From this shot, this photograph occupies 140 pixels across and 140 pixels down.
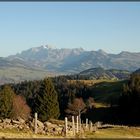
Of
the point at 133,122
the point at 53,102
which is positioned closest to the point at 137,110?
the point at 133,122

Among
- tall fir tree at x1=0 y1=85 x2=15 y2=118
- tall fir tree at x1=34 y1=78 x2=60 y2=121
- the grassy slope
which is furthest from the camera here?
tall fir tree at x1=0 y1=85 x2=15 y2=118

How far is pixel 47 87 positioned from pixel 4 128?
3497 inches

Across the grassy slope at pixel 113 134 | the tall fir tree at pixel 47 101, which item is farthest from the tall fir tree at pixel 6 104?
the grassy slope at pixel 113 134

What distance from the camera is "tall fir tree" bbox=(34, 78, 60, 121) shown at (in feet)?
442

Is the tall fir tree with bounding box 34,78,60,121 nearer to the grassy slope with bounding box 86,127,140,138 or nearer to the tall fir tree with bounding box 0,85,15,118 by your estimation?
the tall fir tree with bounding box 0,85,15,118

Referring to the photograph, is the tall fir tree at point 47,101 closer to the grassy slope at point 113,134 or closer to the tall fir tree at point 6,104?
the tall fir tree at point 6,104

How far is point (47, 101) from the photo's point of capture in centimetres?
13612

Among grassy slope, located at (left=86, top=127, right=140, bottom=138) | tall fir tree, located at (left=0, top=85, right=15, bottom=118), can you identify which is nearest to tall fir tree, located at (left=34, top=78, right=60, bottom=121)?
tall fir tree, located at (left=0, top=85, right=15, bottom=118)

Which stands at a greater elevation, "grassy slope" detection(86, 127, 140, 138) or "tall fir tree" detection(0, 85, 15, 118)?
"tall fir tree" detection(0, 85, 15, 118)

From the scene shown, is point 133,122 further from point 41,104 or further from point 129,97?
point 41,104

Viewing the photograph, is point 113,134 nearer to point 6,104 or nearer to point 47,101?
point 47,101

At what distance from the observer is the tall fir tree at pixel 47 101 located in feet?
442

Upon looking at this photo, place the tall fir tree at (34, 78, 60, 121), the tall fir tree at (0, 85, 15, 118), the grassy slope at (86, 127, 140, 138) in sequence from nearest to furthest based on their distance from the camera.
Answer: the grassy slope at (86, 127, 140, 138)
the tall fir tree at (34, 78, 60, 121)
the tall fir tree at (0, 85, 15, 118)

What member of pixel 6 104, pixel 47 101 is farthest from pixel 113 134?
pixel 6 104
